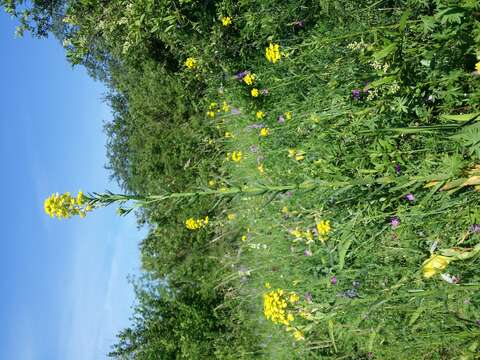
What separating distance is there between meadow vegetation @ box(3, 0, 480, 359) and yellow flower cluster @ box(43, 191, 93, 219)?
55 cm

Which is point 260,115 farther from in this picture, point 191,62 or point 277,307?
point 277,307

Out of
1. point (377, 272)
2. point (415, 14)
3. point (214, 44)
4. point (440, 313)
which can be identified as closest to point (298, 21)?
point (214, 44)

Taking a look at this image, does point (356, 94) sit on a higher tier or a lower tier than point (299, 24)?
lower

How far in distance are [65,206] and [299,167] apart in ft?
8.80

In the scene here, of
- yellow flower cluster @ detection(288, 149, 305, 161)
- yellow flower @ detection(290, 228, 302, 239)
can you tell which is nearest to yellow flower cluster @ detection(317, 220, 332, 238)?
yellow flower cluster @ detection(288, 149, 305, 161)

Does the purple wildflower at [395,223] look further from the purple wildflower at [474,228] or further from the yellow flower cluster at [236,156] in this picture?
the yellow flower cluster at [236,156]

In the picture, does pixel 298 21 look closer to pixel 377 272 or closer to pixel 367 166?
pixel 367 166

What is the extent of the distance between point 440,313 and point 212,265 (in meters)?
4.86

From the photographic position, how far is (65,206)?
2.71 meters

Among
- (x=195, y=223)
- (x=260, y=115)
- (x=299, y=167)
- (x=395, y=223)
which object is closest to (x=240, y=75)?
(x=260, y=115)

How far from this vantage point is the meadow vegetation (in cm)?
279

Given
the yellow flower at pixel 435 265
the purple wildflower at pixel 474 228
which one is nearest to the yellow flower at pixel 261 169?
the purple wildflower at pixel 474 228

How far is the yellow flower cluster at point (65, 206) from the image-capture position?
2675 millimetres

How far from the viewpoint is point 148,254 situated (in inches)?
356
